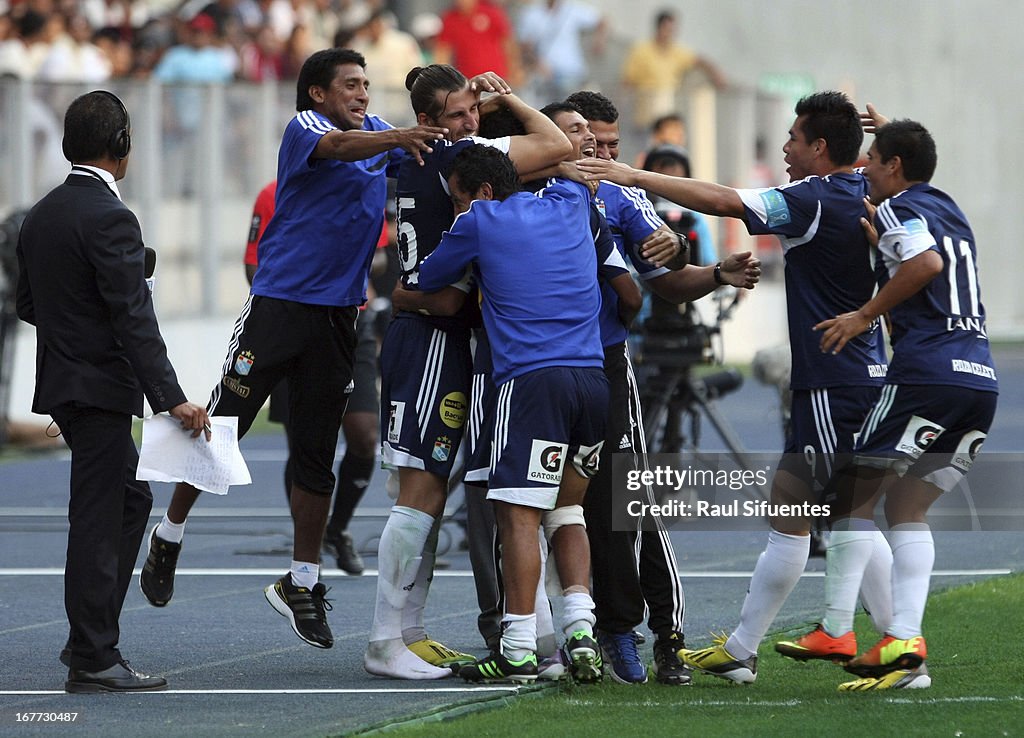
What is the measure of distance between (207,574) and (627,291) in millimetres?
3752

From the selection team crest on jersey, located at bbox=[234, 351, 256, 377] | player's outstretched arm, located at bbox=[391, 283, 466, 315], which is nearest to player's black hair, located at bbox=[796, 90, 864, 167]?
player's outstretched arm, located at bbox=[391, 283, 466, 315]

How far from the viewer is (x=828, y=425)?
690 cm

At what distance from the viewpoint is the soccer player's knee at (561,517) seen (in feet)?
22.5

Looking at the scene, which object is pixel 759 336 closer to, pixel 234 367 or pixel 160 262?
pixel 160 262

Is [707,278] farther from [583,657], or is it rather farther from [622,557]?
[583,657]

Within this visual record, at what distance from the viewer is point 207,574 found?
9977 millimetres

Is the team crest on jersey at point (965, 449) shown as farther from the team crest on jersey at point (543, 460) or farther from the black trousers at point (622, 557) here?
the team crest on jersey at point (543, 460)

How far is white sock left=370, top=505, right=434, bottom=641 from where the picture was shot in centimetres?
709

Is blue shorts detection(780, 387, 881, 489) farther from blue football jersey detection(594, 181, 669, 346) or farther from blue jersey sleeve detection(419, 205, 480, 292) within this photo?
blue jersey sleeve detection(419, 205, 480, 292)

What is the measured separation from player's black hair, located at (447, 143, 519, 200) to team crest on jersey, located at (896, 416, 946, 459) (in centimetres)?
168

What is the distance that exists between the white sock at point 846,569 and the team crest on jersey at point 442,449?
147cm

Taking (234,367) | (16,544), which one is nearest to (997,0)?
(16,544)

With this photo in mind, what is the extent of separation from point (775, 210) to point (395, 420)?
1640 millimetres

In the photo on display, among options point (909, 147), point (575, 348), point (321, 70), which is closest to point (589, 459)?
point (575, 348)
